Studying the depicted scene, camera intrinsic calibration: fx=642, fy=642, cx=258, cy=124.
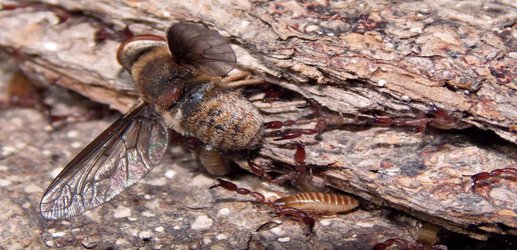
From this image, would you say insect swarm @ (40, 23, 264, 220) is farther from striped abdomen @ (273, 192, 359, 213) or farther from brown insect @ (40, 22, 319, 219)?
striped abdomen @ (273, 192, 359, 213)

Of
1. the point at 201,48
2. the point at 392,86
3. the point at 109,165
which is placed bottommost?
the point at 109,165

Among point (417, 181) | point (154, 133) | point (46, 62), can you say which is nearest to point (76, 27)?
point (46, 62)

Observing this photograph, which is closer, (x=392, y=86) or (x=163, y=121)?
(x=392, y=86)

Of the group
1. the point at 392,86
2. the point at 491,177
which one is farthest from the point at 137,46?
the point at 491,177

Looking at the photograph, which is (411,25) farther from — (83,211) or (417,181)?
(83,211)

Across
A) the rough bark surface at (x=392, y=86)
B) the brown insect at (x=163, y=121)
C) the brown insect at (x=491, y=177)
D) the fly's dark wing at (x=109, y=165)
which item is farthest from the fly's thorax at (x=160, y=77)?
the brown insect at (x=491, y=177)

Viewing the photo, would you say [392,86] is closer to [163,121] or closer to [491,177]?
[491,177]
